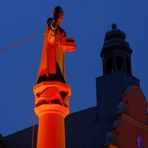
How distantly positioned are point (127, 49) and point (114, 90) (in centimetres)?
306

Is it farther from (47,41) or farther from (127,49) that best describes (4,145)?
(47,41)

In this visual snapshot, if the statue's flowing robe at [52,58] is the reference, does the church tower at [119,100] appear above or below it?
above

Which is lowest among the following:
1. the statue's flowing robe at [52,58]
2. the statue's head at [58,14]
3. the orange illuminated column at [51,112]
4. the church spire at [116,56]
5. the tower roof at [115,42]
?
the orange illuminated column at [51,112]

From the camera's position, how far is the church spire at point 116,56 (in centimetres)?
2847

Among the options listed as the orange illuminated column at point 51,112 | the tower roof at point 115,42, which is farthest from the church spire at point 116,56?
the orange illuminated column at point 51,112

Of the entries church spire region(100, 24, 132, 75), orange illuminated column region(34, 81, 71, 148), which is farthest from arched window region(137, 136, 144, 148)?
orange illuminated column region(34, 81, 71, 148)

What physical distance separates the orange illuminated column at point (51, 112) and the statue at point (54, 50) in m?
0.15

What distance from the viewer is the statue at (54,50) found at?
6.46 metres

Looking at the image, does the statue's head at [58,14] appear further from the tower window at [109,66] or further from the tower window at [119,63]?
the tower window at [109,66]

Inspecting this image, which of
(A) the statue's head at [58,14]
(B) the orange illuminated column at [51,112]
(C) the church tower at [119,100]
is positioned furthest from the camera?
(C) the church tower at [119,100]

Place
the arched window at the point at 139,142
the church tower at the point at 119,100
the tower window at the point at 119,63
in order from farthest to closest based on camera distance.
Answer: the tower window at the point at 119,63 → the arched window at the point at 139,142 → the church tower at the point at 119,100

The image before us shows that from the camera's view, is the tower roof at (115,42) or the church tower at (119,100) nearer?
the church tower at (119,100)

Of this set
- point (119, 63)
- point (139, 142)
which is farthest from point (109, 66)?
point (139, 142)

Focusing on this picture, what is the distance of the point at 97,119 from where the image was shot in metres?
28.1
